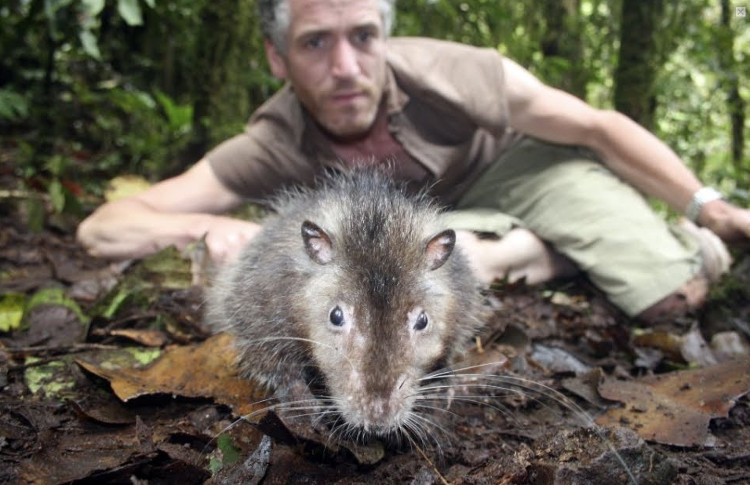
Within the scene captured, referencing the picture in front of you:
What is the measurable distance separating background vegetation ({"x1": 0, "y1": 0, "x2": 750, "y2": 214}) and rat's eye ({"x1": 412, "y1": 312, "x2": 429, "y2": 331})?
3.49 metres

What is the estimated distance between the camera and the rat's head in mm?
2023

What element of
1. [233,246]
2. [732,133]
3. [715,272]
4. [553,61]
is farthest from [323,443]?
[732,133]

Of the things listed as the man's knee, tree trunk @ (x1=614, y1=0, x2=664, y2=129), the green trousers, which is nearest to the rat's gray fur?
the green trousers

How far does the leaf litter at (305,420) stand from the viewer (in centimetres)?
200

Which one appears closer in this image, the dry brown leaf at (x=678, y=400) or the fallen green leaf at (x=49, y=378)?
the dry brown leaf at (x=678, y=400)

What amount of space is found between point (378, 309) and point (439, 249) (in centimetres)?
48

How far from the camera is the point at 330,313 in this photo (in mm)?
2248

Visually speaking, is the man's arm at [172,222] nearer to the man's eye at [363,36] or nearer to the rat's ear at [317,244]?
the man's eye at [363,36]

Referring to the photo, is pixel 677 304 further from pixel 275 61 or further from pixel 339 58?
pixel 275 61

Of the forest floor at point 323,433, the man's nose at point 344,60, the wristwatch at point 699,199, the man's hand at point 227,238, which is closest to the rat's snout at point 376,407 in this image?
the forest floor at point 323,433

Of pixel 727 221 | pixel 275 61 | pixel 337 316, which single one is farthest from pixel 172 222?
pixel 727 221

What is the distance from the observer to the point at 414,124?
4430mm

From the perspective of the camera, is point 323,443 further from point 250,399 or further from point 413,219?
point 413,219

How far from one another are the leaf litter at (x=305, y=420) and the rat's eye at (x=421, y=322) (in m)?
0.47
